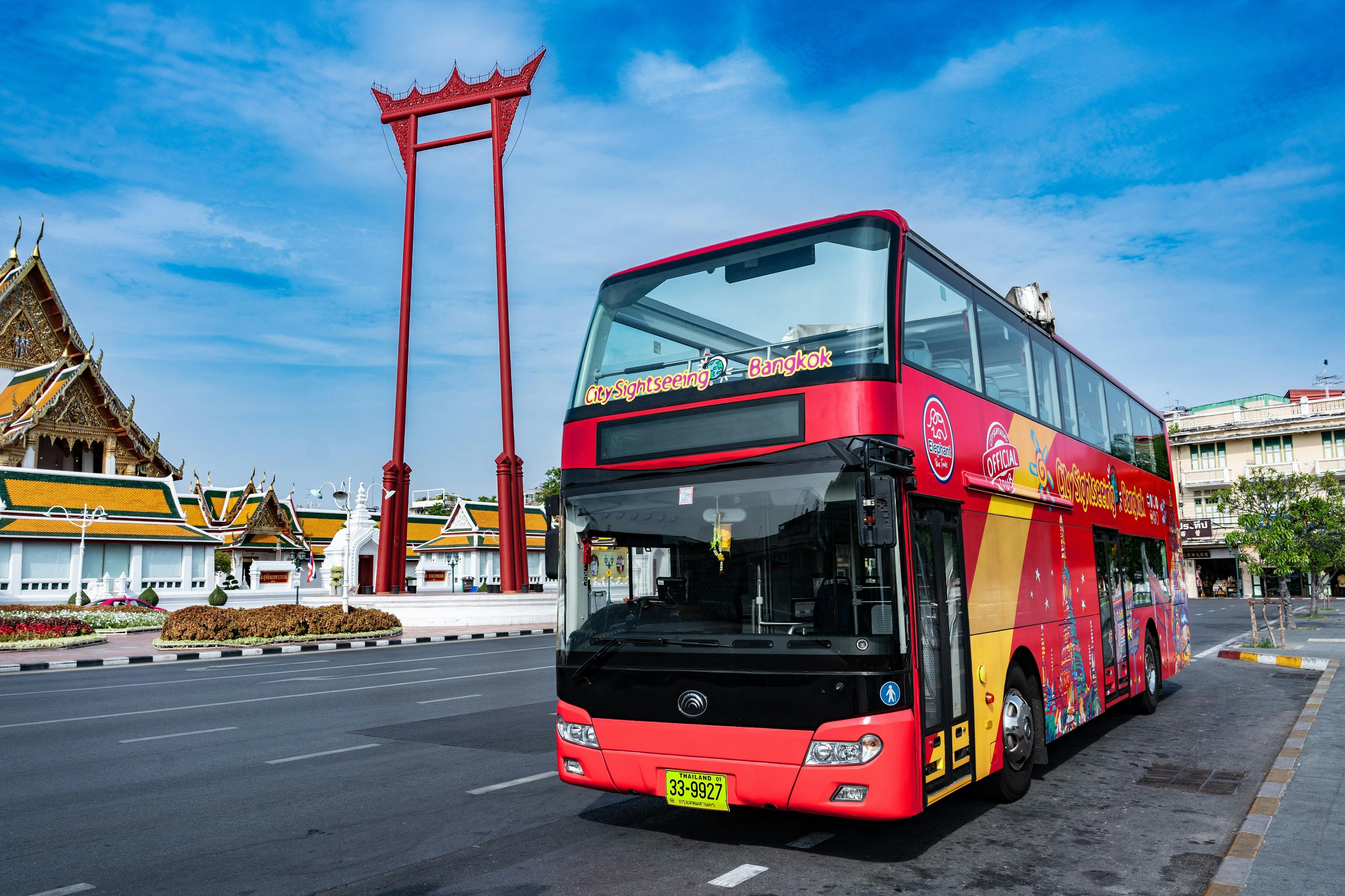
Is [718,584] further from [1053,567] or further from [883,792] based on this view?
[1053,567]

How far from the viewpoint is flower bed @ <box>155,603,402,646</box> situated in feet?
78.1

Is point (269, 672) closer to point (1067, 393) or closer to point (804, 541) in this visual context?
point (1067, 393)

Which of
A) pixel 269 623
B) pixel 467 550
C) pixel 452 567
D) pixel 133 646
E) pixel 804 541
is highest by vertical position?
pixel 467 550

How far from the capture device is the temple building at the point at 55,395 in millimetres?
41562

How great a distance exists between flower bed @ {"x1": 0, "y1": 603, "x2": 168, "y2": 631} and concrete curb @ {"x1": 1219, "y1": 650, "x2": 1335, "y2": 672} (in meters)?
27.6

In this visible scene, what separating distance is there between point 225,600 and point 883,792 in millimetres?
36202

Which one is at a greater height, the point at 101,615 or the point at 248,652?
the point at 101,615

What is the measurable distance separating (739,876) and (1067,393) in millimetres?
5989

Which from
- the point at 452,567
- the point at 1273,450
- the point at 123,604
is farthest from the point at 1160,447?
the point at 1273,450

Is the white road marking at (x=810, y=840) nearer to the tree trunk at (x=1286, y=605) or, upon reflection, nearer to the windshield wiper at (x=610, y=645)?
the windshield wiper at (x=610, y=645)

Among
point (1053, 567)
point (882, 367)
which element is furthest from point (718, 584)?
point (1053, 567)

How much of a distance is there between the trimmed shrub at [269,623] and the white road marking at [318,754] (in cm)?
1699

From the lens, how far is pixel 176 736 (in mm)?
10234

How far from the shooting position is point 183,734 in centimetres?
1038
